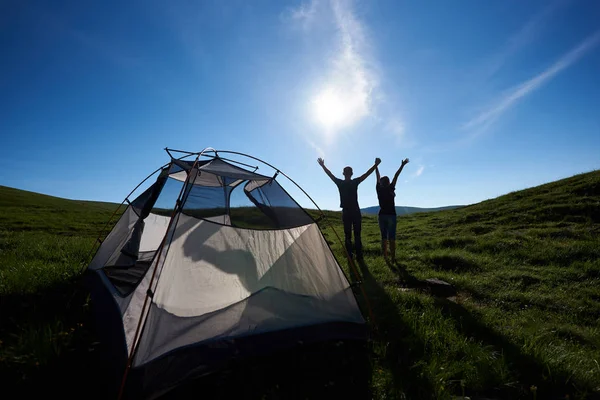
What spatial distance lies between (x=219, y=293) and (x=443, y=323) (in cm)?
364

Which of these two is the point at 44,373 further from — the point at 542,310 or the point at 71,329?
the point at 542,310

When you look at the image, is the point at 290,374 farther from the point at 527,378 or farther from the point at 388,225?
the point at 388,225

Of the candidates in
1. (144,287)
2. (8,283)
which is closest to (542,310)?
(144,287)

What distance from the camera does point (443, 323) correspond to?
4.75m

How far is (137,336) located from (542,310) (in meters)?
7.48

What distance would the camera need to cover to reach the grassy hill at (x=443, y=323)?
3.30 meters

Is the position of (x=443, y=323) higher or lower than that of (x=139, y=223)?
lower

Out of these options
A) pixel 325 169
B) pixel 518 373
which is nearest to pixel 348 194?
pixel 325 169

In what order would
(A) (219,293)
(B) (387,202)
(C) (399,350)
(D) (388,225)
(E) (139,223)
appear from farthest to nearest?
(D) (388,225) < (B) (387,202) < (E) (139,223) < (A) (219,293) < (C) (399,350)

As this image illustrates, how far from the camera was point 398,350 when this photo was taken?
407cm

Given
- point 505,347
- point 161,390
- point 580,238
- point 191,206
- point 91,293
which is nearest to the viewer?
point 161,390

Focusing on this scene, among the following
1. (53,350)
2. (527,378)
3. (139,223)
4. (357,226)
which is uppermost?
(139,223)

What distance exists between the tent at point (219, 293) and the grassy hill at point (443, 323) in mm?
496

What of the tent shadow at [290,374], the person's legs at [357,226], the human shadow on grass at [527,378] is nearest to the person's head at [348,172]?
the person's legs at [357,226]
